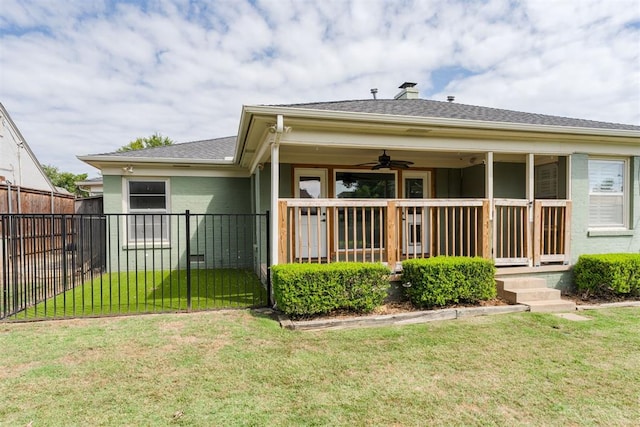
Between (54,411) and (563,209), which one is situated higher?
(563,209)

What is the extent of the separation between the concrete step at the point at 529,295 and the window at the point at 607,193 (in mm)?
2041

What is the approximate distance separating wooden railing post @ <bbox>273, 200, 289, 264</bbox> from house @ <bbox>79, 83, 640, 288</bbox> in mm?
15

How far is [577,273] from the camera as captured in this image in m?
5.94

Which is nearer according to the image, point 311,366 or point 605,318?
point 311,366

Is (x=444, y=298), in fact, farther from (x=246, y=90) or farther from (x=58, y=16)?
(x=246, y=90)

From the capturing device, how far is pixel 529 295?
5316mm

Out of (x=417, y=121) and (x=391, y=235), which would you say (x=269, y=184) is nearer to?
(x=391, y=235)

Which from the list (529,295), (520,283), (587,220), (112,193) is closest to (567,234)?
(587,220)

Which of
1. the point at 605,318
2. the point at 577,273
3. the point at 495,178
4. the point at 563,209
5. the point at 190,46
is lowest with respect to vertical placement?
the point at 605,318

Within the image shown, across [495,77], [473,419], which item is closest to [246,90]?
[495,77]

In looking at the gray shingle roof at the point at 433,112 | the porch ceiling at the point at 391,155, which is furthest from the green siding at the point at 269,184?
the gray shingle roof at the point at 433,112

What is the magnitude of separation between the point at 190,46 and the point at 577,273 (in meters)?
9.34

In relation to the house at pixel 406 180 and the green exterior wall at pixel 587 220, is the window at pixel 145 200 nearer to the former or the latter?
the house at pixel 406 180

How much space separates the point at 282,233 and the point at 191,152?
5.83m
